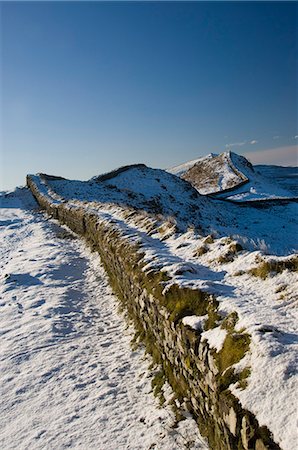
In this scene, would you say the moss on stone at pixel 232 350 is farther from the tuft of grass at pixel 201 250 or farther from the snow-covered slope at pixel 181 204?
the snow-covered slope at pixel 181 204

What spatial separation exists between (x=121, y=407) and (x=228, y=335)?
2.25 m

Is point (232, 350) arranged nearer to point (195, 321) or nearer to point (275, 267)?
point (195, 321)

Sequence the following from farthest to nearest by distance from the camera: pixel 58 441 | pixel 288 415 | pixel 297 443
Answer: pixel 58 441 < pixel 288 415 < pixel 297 443

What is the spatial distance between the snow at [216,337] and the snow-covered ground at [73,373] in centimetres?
123

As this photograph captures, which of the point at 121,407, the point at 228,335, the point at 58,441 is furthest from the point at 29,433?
the point at 228,335

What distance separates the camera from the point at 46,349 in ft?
23.4

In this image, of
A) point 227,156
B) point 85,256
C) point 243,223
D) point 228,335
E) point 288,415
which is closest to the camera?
point 288,415

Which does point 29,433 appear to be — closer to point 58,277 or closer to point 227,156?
point 58,277

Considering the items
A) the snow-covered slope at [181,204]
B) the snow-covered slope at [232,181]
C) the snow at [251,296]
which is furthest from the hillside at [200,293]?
the snow-covered slope at [232,181]

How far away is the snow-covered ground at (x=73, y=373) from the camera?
4773 mm

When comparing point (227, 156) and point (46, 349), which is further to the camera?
point (227, 156)

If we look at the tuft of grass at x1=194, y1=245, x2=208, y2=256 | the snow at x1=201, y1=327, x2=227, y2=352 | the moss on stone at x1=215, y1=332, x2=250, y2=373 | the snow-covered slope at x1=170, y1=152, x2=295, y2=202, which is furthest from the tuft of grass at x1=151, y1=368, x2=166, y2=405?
the snow-covered slope at x1=170, y1=152, x2=295, y2=202

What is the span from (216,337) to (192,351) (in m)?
0.46

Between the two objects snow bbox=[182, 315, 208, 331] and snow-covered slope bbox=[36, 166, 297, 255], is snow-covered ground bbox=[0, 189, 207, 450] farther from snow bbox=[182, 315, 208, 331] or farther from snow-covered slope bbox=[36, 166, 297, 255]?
snow-covered slope bbox=[36, 166, 297, 255]
